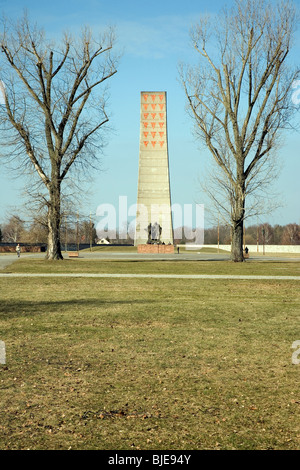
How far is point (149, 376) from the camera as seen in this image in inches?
258

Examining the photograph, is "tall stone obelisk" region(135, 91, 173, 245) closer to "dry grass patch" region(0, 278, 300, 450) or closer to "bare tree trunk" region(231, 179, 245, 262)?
"bare tree trunk" region(231, 179, 245, 262)

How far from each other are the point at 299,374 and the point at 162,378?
1.77 meters

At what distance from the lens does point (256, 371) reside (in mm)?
6855

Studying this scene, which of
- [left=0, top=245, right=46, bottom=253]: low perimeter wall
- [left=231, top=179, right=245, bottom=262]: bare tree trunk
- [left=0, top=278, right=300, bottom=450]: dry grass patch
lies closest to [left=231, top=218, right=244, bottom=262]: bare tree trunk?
[left=231, top=179, right=245, bottom=262]: bare tree trunk

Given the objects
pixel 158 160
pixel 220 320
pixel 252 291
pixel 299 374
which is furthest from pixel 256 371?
pixel 158 160

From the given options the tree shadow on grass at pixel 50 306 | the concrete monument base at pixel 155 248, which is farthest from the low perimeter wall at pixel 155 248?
the tree shadow on grass at pixel 50 306

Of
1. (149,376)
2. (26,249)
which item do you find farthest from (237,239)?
(26,249)

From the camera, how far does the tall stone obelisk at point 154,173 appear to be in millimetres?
60781

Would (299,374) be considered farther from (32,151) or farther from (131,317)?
(32,151)

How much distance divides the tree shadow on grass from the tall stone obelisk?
1829 inches

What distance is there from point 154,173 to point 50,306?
4886 centimetres

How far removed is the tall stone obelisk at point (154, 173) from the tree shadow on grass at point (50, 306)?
46466 mm

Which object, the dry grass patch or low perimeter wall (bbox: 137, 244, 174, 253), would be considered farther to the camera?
low perimeter wall (bbox: 137, 244, 174, 253)

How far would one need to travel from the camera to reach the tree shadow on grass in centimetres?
1186
